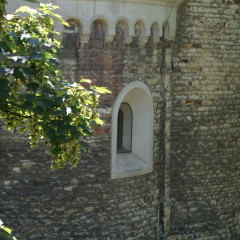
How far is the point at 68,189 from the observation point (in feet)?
29.0

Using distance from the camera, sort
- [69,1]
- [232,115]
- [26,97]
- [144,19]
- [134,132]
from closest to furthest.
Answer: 1. [26,97]
2. [69,1]
3. [144,19]
4. [134,132]
5. [232,115]

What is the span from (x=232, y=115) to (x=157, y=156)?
6.13ft

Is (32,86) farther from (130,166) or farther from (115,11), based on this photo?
(130,166)

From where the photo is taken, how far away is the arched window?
389 inches

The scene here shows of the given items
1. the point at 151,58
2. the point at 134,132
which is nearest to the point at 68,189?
the point at 134,132

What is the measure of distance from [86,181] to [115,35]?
6.95 ft

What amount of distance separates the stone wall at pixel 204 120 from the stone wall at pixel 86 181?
648 mm

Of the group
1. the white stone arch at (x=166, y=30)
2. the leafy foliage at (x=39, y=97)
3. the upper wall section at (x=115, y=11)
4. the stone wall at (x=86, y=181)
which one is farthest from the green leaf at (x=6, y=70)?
the white stone arch at (x=166, y=30)

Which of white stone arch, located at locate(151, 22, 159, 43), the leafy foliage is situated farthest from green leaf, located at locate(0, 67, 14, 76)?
white stone arch, located at locate(151, 22, 159, 43)

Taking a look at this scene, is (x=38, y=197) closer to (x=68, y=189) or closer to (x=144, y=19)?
(x=68, y=189)

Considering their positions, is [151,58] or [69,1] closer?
[69,1]

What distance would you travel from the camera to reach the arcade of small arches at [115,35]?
28.5ft

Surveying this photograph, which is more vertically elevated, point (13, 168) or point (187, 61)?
point (187, 61)

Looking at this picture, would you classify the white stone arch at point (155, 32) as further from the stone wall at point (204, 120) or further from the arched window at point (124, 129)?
the arched window at point (124, 129)
